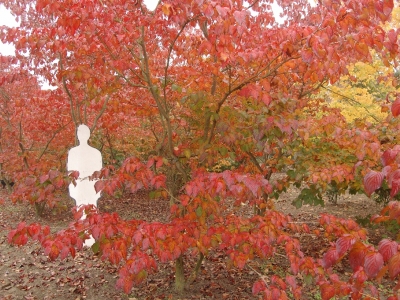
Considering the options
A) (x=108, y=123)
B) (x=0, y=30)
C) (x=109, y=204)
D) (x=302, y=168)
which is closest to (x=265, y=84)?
(x=302, y=168)

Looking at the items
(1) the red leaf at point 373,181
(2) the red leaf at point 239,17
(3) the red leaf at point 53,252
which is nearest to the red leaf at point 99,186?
(3) the red leaf at point 53,252

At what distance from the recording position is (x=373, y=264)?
1.52 meters

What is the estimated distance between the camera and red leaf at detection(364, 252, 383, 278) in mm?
1505

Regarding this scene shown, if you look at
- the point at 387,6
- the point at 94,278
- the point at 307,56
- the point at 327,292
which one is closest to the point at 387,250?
the point at 327,292

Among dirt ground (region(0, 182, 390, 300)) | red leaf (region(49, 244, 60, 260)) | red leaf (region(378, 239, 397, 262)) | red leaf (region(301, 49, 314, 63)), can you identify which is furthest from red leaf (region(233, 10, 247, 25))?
dirt ground (region(0, 182, 390, 300))

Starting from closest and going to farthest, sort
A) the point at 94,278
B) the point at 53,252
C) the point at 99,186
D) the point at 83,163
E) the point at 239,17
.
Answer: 1. the point at 239,17
2. the point at 53,252
3. the point at 99,186
4. the point at 94,278
5. the point at 83,163

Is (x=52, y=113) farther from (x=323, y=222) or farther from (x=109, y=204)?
(x=323, y=222)

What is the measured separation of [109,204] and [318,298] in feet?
25.0

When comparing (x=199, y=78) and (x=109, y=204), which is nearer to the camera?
(x=199, y=78)

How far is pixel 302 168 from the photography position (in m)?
5.08

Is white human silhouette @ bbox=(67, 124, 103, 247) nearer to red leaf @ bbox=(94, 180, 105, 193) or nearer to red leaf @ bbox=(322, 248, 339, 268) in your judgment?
red leaf @ bbox=(94, 180, 105, 193)

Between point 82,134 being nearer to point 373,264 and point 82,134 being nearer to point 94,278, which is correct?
point 94,278

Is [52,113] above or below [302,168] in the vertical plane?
above

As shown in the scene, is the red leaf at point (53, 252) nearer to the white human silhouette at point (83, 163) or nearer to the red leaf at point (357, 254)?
the red leaf at point (357, 254)
